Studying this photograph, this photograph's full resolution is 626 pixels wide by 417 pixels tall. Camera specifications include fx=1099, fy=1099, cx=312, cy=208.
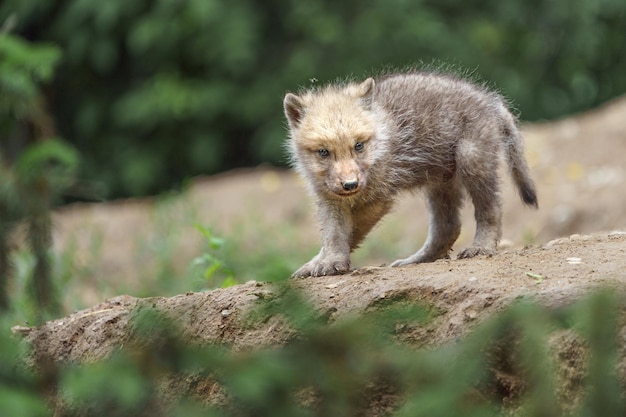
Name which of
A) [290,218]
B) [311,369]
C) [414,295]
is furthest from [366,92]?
[290,218]

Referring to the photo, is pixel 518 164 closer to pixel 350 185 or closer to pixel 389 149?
pixel 389 149

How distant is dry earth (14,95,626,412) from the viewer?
3.88 m

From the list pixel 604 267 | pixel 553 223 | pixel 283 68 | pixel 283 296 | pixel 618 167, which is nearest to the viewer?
pixel 283 296

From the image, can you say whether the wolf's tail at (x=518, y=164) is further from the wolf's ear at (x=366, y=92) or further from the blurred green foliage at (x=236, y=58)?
the blurred green foliage at (x=236, y=58)

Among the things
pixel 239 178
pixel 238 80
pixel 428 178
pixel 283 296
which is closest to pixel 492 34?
pixel 238 80

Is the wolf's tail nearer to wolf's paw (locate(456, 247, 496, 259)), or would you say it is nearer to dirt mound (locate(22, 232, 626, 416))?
wolf's paw (locate(456, 247, 496, 259))

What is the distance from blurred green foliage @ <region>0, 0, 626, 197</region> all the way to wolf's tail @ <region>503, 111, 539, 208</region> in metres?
7.27

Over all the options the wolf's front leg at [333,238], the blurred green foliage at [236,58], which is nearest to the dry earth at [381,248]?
the wolf's front leg at [333,238]

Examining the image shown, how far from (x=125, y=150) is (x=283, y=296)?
12.5 meters

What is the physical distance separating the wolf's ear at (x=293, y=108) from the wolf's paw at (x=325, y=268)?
0.86 m

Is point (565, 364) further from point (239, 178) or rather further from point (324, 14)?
point (324, 14)

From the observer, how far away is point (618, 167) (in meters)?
10.5

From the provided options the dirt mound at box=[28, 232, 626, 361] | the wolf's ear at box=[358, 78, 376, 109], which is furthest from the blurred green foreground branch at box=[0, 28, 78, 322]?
the wolf's ear at box=[358, 78, 376, 109]

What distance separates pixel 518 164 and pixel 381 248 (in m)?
4.11
